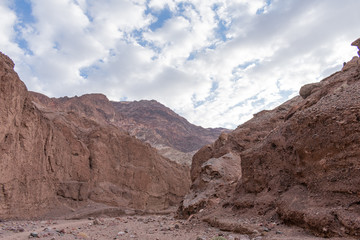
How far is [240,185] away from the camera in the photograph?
30.8ft

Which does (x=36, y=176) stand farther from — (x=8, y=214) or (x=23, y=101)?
(x=23, y=101)

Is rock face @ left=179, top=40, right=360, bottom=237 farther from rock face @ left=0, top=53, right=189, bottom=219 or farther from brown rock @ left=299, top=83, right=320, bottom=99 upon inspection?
rock face @ left=0, top=53, right=189, bottom=219

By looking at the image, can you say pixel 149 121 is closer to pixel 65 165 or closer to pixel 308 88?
pixel 65 165

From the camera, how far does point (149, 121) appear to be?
132m

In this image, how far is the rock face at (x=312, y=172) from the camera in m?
4.85

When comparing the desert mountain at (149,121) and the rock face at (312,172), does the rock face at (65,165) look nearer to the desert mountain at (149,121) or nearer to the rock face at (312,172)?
the rock face at (312,172)

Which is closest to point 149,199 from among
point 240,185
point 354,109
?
point 240,185

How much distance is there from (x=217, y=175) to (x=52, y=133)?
48.5ft

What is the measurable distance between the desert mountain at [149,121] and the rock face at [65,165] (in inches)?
1410

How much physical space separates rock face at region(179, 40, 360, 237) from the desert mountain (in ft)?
196

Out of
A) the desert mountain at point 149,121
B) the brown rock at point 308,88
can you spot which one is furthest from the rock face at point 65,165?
the desert mountain at point 149,121

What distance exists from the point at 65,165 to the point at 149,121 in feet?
362

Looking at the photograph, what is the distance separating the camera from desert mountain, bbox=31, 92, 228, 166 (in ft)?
254

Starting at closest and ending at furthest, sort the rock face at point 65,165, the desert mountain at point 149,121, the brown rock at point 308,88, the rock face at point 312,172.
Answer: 1. the rock face at point 312,172
2. the brown rock at point 308,88
3. the rock face at point 65,165
4. the desert mountain at point 149,121
